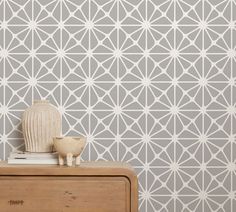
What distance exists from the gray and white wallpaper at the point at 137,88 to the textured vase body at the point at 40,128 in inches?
9.5

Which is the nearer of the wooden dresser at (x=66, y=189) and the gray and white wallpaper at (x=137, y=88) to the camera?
the wooden dresser at (x=66, y=189)

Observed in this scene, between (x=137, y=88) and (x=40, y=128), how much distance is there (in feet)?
1.92

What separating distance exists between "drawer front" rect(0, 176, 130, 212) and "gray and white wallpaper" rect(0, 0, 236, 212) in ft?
1.35

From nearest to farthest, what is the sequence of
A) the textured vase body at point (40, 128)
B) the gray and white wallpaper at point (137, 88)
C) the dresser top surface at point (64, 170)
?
the dresser top surface at point (64, 170) → the textured vase body at point (40, 128) → the gray and white wallpaper at point (137, 88)

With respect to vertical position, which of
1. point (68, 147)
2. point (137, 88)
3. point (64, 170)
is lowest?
point (64, 170)

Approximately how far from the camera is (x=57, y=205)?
84.3 inches

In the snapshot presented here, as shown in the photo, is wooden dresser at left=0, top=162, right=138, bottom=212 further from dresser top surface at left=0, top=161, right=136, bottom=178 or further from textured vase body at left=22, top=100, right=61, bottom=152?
textured vase body at left=22, top=100, right=61, bottom=152

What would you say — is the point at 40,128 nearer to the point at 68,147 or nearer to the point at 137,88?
the point at 68,147

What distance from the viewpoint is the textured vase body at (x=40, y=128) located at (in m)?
2.30

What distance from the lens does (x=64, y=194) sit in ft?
7.04

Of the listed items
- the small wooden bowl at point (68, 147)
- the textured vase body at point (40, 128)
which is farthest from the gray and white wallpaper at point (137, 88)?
the small wooden bowl at point (68, 147)

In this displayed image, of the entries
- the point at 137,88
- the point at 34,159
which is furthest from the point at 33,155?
the point at 137,88

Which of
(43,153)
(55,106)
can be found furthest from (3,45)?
(43,153)

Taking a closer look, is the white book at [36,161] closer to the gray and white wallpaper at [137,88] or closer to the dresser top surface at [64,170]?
the dresser top surface at [64,170]
